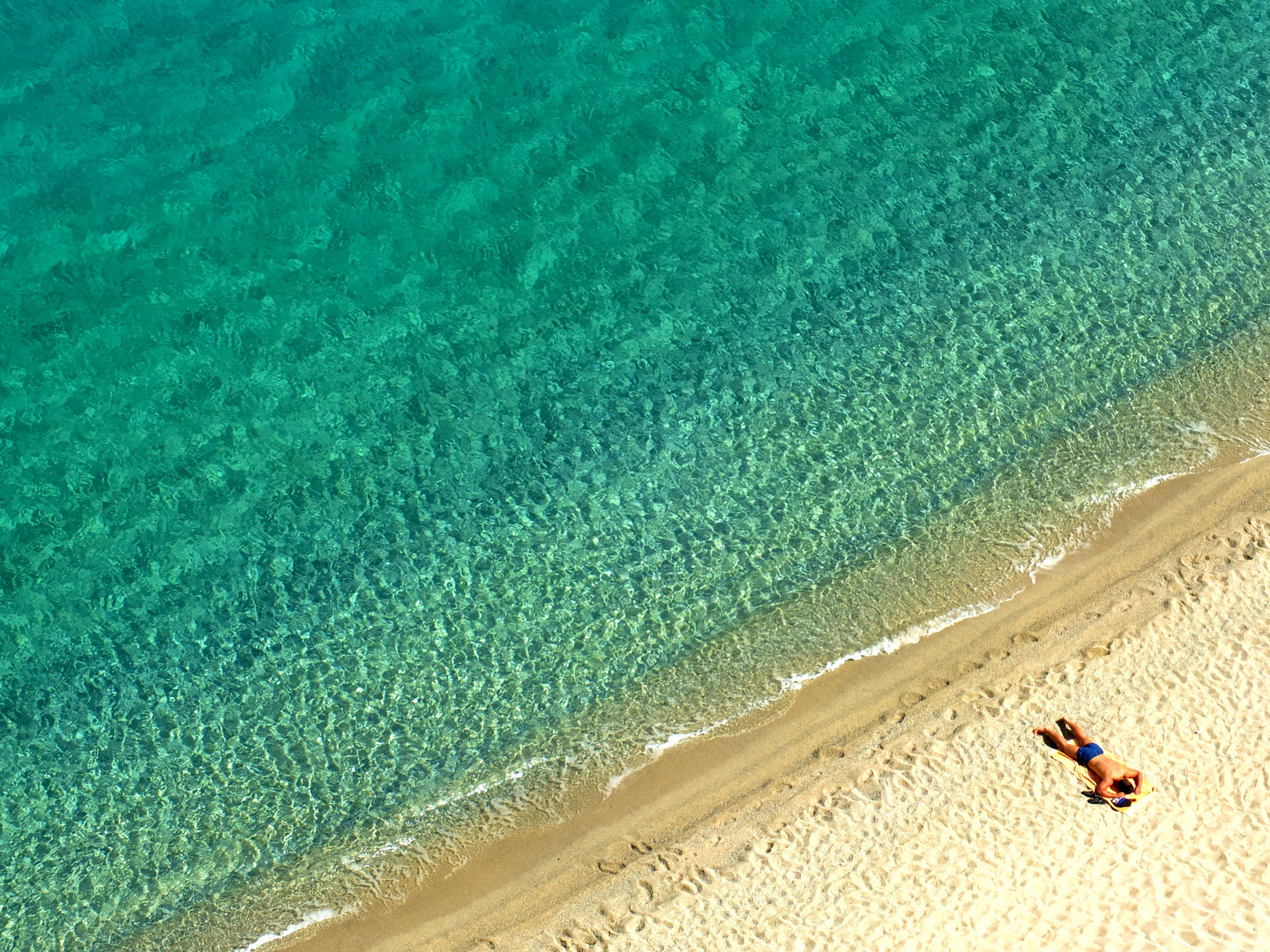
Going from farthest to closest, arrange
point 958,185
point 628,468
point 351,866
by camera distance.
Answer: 1. point 958,185
2. point 628,468
3. point 351,866

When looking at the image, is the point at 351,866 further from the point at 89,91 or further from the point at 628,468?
the point at 89,91

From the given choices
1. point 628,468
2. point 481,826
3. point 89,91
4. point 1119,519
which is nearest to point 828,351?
point 628,468

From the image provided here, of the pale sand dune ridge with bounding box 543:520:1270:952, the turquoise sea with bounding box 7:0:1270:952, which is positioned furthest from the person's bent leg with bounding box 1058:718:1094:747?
the turquoise sea with bounding box 7:0:1270:952

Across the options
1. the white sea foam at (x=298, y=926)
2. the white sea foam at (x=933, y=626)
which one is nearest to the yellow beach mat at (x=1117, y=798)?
the white sea foam at (x=933, y=626)

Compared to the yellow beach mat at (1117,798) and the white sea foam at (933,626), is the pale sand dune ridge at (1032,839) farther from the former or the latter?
the white sea foam at (933,626)

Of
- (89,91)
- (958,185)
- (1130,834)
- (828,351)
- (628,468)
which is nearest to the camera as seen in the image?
(1130,834)

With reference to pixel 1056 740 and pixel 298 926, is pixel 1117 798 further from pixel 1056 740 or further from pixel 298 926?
pixel 298 926
